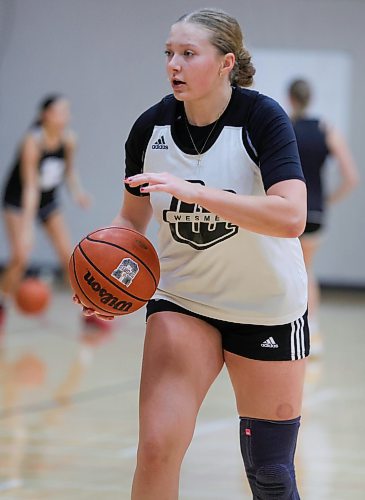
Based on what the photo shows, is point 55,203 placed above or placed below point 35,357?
above

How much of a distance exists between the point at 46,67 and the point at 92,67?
1.81 ft

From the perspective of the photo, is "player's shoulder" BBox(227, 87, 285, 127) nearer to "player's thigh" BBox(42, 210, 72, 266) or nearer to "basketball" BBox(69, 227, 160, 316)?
"basketball" BBox(69, 227, 160, 316)

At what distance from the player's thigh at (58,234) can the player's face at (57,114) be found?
0.78m

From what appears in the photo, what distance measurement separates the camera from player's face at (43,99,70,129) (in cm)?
872

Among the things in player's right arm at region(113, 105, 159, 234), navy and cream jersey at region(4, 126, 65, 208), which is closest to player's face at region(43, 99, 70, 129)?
navy and cream jersey at region(4, 126, 65, 208)

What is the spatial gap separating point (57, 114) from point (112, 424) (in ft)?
13.5

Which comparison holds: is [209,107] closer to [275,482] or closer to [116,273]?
[116,273]

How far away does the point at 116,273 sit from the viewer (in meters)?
2.88

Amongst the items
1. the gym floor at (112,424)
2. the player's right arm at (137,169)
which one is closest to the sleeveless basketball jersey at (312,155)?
the gym floor at (112,424)

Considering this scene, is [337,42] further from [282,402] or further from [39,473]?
[282,402]

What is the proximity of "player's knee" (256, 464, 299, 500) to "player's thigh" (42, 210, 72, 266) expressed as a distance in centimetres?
617

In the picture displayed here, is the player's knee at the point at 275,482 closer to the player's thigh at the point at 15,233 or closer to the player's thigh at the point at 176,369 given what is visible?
the player's thigh at the point at 176,369

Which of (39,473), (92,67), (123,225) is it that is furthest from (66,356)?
Result: (92,67)

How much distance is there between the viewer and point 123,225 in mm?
3049
